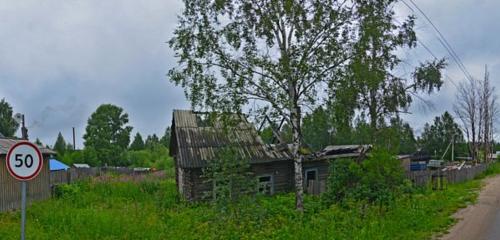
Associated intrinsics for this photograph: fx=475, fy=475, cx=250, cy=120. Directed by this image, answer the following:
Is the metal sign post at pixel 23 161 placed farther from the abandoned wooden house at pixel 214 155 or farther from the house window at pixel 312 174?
the house window at pixel 312 174

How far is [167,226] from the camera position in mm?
14609

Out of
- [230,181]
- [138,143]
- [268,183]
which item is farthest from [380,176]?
[138,143]

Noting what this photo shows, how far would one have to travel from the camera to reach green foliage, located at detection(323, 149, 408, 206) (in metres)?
14.3

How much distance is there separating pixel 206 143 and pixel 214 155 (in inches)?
49.1

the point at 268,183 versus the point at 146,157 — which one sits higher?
the point at 146,157

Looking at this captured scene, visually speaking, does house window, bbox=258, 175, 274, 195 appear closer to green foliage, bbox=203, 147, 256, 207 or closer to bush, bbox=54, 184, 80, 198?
green foliage, bbox=203, 147, 256, 207

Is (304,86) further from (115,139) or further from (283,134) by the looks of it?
(115,139)

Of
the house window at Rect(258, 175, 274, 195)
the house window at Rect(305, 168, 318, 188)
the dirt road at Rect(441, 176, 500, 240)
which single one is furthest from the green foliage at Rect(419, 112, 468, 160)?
the dirt road at Rect(441, 176, 500, 240)

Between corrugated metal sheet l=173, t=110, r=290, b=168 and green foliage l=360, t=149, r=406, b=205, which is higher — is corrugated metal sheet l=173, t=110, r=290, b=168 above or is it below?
above

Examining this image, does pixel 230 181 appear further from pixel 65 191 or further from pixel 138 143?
pixel 138 143

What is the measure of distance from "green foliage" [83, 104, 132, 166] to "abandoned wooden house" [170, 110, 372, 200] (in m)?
38.7

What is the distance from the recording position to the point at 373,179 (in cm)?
1446

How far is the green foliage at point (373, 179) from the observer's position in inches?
564

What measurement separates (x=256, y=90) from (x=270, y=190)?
9145 mm
